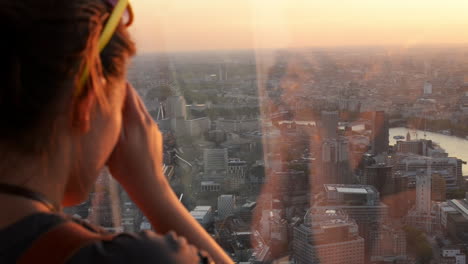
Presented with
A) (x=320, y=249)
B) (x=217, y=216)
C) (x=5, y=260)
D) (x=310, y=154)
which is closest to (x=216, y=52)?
(x=310, y=154)

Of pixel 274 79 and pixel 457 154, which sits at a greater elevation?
pixel 274 79

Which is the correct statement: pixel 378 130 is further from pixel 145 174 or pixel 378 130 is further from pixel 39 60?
pixel 39 60

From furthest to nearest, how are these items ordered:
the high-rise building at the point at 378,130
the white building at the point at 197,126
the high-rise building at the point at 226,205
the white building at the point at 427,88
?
1. the white building at the point at 427,88
2. the high-rise building at the point at 378,130
3. the white building at the point at 197,126
4. the high-rise building at the point at 226,205

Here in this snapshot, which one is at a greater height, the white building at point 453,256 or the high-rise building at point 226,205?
the high-rise building at point 226,205

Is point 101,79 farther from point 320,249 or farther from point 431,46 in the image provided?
point 431,46

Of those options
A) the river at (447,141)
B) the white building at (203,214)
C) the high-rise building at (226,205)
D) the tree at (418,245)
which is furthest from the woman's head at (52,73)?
the river at (447,141)

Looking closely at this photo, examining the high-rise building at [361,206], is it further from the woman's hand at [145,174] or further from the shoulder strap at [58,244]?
the shoulder strap at [58,244]

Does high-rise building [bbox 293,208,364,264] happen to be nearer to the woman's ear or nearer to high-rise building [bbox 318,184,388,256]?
high-rise building [bbox 318,184,388,256]

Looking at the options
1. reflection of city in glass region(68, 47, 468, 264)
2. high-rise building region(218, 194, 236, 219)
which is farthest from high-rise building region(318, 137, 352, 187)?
high-rise building region(218, 194, 236, 219)
